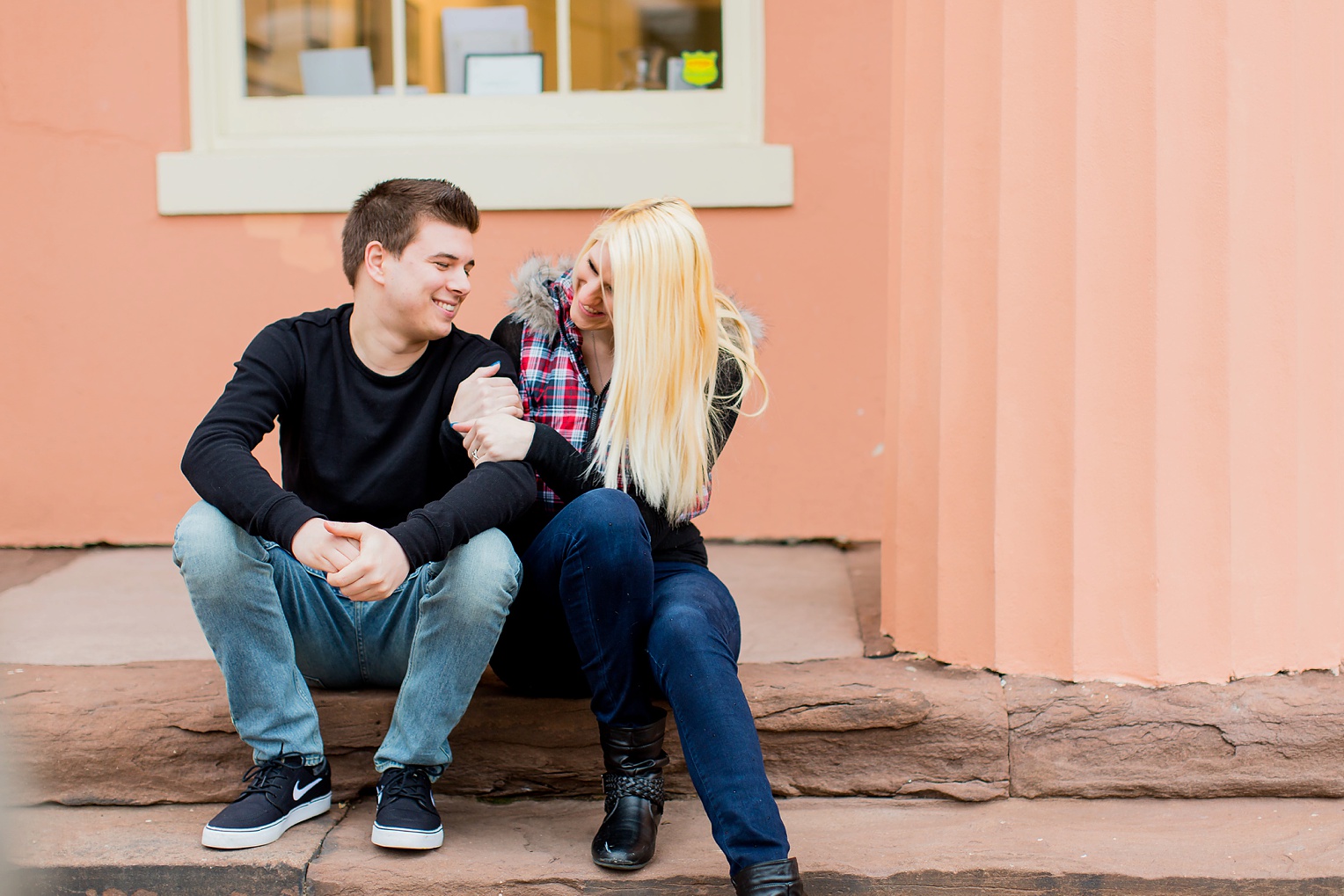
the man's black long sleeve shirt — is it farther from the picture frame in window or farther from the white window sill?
the picture frame in window

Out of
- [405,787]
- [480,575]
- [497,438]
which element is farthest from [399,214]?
[405,787]

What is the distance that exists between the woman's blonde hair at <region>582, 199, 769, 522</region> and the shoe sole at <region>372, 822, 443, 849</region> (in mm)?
734

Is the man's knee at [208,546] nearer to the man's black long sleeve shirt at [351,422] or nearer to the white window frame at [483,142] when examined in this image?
the man's black long sleeve shirt at [351,422]

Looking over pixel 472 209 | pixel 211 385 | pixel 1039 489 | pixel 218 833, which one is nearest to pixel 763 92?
pixel 472 209

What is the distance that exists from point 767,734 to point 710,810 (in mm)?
420

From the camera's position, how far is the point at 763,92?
3.55 meters

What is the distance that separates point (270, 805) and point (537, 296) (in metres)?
1.10

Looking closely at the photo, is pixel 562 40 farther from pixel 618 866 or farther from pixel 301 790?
pixel 618 866

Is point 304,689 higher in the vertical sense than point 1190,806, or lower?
higher

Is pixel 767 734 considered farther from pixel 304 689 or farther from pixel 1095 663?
pixel 304 689

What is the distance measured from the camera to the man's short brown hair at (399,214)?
7.70ft

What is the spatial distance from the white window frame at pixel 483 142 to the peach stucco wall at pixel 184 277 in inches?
2.4

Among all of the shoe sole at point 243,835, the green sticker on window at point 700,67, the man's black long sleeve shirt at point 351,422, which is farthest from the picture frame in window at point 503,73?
the shoe sole at point 243,835

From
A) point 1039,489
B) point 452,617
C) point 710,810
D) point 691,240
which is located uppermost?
point 691,240
